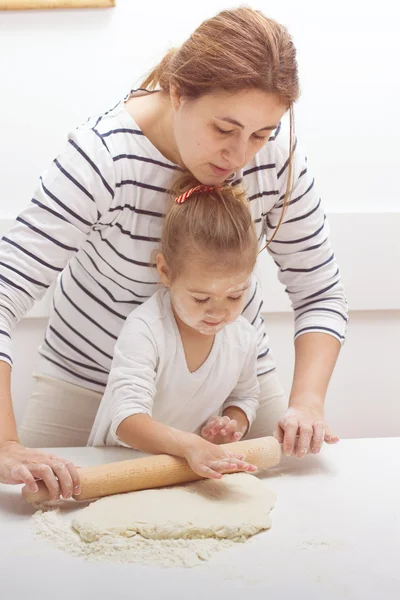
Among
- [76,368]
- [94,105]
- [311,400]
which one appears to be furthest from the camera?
[94,105]

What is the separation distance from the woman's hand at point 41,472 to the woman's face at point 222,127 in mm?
447

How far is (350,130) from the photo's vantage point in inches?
71.5

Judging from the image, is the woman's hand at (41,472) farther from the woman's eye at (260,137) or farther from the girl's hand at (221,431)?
the woman's eye at (260,137)

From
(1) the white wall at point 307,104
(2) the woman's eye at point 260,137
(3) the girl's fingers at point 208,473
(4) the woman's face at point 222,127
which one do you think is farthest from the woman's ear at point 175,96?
(1) the white wall at point 307,104

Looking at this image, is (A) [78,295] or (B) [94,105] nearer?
(A) [78,295]

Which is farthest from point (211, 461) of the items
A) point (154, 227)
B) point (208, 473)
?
point (154, 227)

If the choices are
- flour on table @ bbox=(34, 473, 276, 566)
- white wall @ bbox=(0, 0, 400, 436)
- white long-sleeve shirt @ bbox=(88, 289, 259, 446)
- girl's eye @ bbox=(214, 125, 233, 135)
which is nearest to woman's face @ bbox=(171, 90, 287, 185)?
girl's eye @ bbox=(214, 125, 233, 135)

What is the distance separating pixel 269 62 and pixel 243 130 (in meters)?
0.09

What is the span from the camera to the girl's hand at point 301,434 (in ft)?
3.59

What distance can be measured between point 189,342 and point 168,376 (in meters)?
0.06

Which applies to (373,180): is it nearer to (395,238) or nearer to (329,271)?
(395,238)

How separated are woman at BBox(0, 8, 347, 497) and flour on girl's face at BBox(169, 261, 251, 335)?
99 mm

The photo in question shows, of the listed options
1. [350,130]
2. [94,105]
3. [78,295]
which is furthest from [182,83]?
[350,130]

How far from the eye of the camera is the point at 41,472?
0.94 metres
